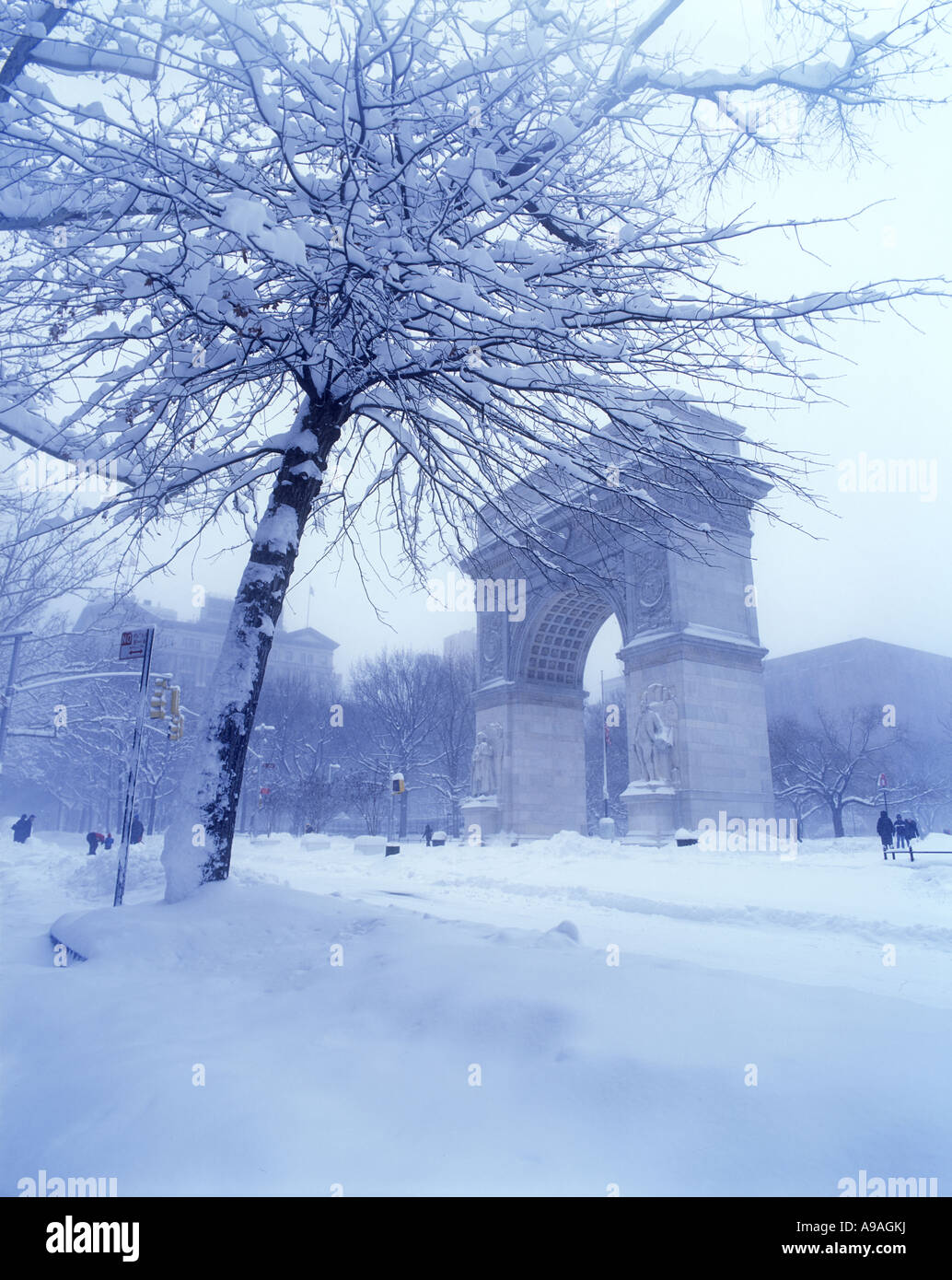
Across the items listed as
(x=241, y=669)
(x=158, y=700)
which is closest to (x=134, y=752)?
(x=158, y=700)

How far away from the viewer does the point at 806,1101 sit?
2.52 m

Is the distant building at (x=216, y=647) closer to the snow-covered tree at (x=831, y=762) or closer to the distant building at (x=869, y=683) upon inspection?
the snow-covered tree at (x=831, y=762)

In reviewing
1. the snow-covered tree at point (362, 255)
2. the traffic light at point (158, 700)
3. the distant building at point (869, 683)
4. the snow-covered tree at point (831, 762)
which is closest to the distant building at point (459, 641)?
the distant building at point (869, 683)

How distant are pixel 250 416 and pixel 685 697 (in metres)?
16.4

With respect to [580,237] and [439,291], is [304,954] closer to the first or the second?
[439,291]

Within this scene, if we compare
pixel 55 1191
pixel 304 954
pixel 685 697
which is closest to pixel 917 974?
pixel 304 954

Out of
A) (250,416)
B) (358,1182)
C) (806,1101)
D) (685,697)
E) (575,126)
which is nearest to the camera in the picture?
(358,1182)

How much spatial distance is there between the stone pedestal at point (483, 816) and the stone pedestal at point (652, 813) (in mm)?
6353

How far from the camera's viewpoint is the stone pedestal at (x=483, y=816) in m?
26.3

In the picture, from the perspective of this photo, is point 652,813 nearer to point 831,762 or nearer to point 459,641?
point 831,762

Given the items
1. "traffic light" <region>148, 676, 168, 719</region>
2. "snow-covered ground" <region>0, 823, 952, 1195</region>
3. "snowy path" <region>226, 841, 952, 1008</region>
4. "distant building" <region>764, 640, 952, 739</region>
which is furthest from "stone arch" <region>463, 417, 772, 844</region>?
"distant building" <region>764, 640, 952, 739</region>

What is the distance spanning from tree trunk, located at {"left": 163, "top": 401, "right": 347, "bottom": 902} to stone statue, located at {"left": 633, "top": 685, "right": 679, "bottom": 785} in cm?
1668

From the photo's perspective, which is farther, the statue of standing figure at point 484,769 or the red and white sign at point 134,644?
the statue of standing figure at point 484,769

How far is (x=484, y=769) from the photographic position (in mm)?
27641
